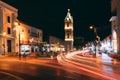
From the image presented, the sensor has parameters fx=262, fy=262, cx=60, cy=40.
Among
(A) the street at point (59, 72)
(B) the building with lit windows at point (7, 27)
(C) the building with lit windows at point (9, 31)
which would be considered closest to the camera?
(A) the street at point (59, 72)

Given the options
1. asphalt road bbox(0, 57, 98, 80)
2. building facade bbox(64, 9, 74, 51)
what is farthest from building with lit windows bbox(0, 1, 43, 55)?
building facade bbox(64, 9, 74, 51)

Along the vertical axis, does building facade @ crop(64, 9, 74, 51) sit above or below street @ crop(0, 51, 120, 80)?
above

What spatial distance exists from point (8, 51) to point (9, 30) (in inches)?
222

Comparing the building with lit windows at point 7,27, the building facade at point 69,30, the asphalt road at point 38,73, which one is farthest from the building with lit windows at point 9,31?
the building facade at point 69,30

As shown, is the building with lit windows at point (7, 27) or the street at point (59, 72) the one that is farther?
the building with lit windows at point (7, 27)

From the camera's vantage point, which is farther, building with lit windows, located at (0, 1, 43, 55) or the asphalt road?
building with lit windows, located at (0, 1, 43, 55)

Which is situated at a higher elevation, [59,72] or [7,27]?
[7,27]

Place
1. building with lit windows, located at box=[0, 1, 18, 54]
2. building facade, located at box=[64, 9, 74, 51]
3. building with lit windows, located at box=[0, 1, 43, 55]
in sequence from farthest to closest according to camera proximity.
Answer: building facade, located at box=[64, 9, 74, 51]
building with lit windows, located at box=[0, 1, 43, 55]
building with lit windows, located at box=[0, 1, 18, 54]

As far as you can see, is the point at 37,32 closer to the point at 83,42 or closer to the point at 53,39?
the point at 53,39

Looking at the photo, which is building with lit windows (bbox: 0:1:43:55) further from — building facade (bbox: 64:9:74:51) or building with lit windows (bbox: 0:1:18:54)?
building facade (bbox: 64:9:74:51)

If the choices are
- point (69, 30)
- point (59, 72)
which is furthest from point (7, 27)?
point (69, 30)

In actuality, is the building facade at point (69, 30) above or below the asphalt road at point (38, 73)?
above

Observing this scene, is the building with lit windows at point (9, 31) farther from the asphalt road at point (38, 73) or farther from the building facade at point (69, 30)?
the building facade at point (69, 30)

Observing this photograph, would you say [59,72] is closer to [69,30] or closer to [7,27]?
[7,27]
